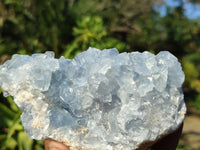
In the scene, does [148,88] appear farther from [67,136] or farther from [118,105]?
[67,136]

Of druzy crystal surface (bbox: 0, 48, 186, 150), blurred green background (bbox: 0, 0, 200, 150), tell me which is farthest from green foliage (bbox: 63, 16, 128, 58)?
druzy crystal surface (bbox: 0, 48, 186, 150)

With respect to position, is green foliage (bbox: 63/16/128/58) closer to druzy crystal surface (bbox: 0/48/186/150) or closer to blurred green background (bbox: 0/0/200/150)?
blurred green background (bbox: 0/0/200/150)

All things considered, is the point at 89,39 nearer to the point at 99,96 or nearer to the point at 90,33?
the point at 90,33

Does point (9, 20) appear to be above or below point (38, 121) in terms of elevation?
below

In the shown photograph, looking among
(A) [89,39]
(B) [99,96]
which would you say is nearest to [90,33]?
(A) [89,39]

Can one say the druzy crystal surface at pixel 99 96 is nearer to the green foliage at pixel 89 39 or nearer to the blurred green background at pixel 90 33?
the blurred green background at pixel 90 33

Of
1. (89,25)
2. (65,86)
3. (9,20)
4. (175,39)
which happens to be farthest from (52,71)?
(175,39)

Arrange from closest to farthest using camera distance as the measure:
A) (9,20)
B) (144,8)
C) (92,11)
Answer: (9,20) → (92,11) → (144,8)

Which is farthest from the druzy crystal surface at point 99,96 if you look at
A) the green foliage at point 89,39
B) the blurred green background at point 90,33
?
the green foliage at point 89,39
